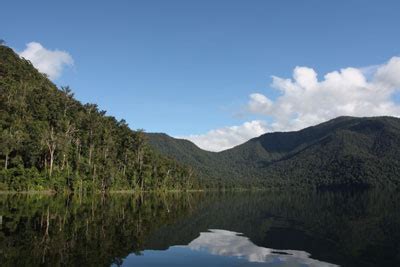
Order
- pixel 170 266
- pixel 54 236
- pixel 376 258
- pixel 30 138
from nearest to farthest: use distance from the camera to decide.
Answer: pixel 170 266 → pixel 376 258 → pixel 54 236 → pixel 30 138

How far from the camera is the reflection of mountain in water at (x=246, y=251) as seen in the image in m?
25.0

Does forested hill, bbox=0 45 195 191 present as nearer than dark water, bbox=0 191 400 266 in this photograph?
No

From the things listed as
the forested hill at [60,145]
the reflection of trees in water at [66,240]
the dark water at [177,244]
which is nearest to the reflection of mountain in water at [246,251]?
the dark water at [177,244]

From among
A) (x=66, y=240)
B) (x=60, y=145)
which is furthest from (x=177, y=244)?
(x=60, y=145)

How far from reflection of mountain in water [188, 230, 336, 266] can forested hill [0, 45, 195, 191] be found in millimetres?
63554

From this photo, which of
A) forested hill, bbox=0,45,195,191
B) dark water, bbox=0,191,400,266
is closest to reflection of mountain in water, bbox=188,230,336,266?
dark water, bbox=0,191,400,266

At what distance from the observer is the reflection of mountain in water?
24953mm

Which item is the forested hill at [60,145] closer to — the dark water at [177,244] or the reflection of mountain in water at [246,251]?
the dark water at [177,244]

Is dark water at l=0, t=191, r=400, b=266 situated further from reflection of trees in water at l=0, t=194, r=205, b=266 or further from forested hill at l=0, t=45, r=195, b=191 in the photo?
forested hill at l=0, t=45, r=195, b=191

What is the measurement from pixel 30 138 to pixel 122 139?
213 feet

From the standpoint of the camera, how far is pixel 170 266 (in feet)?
73.0

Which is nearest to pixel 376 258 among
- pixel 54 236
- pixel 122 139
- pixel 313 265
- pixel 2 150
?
pixel 313 265

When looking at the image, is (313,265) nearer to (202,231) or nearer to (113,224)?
(202,231)

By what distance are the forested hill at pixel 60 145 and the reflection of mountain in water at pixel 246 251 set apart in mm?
63554
